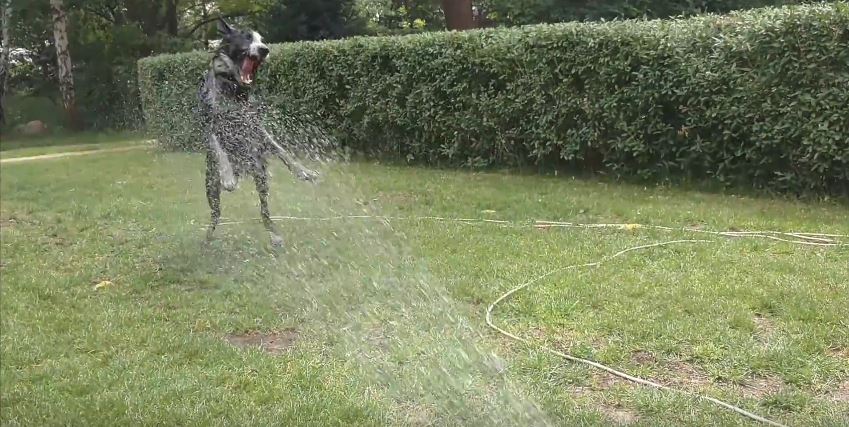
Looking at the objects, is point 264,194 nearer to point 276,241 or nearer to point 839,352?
point 276,241

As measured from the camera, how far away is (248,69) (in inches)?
215

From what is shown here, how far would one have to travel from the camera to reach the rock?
515cm

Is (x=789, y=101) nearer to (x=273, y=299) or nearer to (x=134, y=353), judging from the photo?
(x=273, y=299)

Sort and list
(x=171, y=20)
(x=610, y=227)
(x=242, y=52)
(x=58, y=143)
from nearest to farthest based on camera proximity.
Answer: (x=242, y=52)
(x=610, y=227)
(x=58, y=143)
(x=171, y=20)

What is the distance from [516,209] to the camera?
724 centimetres

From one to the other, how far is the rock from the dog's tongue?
4.65 ft

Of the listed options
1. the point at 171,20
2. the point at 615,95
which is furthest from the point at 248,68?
the point at 171,20

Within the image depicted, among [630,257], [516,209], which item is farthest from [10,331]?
[516,209]

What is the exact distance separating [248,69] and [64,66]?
7179 mm

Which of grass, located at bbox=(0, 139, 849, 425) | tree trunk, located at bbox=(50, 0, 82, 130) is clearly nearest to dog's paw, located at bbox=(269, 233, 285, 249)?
grass, located at bbox=(0, 139, 849, 425)

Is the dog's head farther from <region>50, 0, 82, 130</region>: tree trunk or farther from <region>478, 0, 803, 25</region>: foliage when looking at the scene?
<region>478, 0, 803, 25</region>: foliage

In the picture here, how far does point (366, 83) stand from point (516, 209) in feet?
16.3

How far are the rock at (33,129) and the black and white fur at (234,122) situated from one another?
1.12 m

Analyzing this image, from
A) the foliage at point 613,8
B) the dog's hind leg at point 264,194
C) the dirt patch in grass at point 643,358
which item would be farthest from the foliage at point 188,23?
the dirt patch in grass at point 643,358
